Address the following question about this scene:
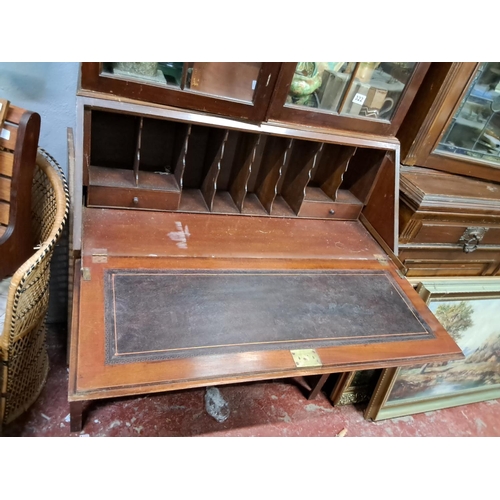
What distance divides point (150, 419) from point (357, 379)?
0.91 metres

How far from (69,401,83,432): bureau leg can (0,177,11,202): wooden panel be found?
70 cm

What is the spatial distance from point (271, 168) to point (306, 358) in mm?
735

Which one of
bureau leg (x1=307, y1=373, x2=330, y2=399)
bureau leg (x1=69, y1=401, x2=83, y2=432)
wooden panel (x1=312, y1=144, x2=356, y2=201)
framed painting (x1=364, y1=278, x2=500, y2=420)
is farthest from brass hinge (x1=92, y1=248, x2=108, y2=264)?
framed painting (x1=364, y1=278, x2=500, y2=420)

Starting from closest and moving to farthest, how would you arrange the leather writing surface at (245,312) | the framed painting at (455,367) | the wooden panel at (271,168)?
the leather writing surface at (245,312), the wooden panel at (271,168), the framed painting at (455,367)

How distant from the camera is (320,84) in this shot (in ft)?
4.22

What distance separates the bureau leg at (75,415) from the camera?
1.31m

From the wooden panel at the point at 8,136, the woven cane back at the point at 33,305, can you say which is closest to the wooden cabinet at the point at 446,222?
the woven cane back at the point at 33,305

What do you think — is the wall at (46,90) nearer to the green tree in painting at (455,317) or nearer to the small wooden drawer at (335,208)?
the small wooden drawer at (335,208)

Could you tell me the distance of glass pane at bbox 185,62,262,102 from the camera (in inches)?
44.3

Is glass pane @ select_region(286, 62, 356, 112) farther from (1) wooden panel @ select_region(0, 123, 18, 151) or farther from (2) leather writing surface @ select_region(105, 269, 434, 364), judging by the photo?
(1) wooden panel @ select_region(0, 123, 18, 151)

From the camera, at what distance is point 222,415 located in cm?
165

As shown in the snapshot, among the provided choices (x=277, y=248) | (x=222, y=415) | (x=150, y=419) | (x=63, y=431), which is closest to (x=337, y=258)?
(x=277, y=248)

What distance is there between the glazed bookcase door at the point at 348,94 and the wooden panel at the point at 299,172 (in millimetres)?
130

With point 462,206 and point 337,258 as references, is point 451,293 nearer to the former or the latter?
point 462,206
